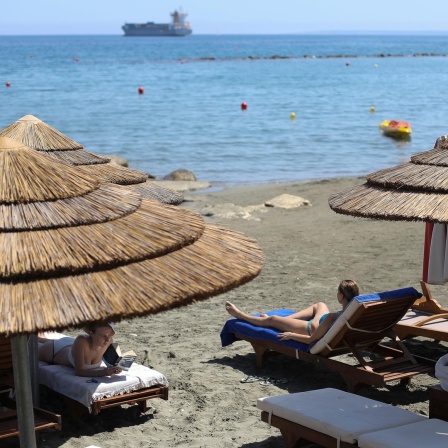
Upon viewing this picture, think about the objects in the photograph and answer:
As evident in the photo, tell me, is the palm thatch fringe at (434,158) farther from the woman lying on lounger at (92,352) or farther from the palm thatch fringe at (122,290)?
the palm thatch fringe at (122,290)

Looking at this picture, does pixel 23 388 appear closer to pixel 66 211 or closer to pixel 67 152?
pixel 66 211

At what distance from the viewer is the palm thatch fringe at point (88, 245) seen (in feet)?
11.4

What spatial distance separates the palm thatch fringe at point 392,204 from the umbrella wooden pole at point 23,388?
2.98m

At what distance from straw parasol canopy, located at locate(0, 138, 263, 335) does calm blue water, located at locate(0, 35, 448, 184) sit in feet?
58.1

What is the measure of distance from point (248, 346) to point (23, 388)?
4313 millimetres

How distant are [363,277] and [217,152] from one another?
16.9 m

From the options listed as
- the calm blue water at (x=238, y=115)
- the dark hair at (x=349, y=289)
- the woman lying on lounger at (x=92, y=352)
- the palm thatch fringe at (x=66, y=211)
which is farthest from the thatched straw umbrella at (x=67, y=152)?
the calm blue water at (x=238, y=115)

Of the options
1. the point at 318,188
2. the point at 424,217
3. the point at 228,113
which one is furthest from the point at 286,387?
the point at 228,113

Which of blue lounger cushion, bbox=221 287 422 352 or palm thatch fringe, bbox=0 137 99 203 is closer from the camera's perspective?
palm thatch fringe, bbox=0 137 99 203

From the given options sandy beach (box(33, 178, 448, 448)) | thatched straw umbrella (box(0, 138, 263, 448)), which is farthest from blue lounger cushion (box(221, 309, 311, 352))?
thatched straw umbrella (box(0, 138, 263, 448))

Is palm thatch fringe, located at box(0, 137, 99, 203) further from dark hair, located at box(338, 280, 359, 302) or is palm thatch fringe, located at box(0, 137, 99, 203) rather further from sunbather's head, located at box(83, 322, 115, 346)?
dark hair, located at box(338, 280, 359, 302)

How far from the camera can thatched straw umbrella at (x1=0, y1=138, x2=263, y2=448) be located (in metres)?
3.41

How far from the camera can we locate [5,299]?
336cm

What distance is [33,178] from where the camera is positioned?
3900 mm
